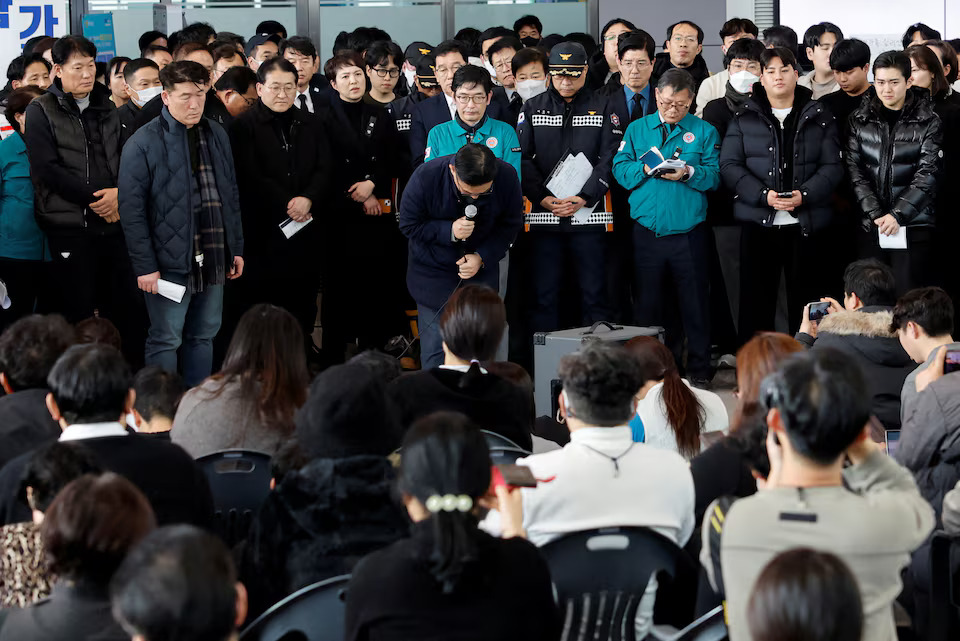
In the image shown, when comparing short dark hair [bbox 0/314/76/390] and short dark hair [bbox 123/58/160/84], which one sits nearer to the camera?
short dark hair [bbox 0/314/76/390]

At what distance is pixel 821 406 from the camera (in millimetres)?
2098

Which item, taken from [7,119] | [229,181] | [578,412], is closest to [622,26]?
[229,181]

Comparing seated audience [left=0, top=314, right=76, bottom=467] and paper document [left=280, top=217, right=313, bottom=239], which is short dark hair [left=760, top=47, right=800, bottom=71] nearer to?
paper document [left=280, top=217, right=313, bottom=239]

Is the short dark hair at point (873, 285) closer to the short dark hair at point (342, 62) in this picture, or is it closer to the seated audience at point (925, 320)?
the seated audience at point (925, 320)

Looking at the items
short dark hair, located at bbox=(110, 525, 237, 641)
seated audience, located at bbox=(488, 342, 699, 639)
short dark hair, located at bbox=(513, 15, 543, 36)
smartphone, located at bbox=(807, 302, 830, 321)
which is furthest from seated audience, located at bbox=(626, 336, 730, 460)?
short dark hair, located at bbox=(513, 15, 543, 36)

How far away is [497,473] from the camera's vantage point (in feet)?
7.26

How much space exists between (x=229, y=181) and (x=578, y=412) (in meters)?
3.26

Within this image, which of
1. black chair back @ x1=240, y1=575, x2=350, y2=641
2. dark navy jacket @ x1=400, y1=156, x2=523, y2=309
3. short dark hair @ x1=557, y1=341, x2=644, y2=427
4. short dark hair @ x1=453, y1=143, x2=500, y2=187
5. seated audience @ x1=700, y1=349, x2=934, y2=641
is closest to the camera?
seated audience @ x1=700, y1=349, x2=934, y2=641

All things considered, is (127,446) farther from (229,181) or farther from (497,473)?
(229,181)

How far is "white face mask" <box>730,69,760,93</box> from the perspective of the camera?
656cm

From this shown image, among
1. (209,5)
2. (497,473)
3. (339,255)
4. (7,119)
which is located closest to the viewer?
(497,473)

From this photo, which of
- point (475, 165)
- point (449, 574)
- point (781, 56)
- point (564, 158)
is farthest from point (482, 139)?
point (449, 574)

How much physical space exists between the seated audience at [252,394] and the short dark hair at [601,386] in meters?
0.92

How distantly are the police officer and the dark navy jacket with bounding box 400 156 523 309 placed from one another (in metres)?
0.67
